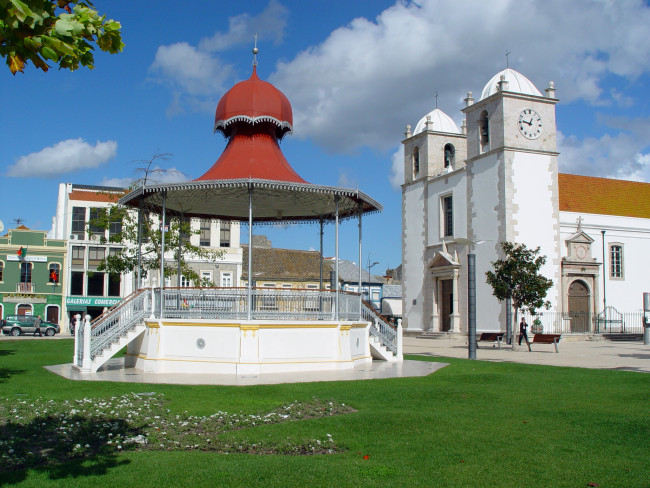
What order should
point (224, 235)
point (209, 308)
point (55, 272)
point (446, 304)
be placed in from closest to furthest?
1. point (209, 308)
2. point (446, 304)
3. point (55, 272)
4. point (224, 235)

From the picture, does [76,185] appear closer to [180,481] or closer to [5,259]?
[5,259]

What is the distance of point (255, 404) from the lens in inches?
429

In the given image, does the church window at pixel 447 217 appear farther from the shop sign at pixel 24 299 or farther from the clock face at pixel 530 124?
the shop sign at pixel 24 299

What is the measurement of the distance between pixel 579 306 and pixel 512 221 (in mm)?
7442

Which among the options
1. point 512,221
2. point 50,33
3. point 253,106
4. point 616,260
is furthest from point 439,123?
point 50,33

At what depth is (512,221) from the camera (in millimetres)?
37062

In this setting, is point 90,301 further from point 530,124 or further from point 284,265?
point 530,124

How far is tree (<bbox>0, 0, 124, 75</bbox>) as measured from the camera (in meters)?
4.11

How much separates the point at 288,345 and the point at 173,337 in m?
2.93

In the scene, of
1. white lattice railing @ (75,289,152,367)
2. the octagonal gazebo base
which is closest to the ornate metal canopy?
white lattice railing @ (75,289,152,367)

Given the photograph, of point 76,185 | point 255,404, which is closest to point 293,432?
point 255,404

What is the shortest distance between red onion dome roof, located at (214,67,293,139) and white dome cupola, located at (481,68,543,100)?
22.8m

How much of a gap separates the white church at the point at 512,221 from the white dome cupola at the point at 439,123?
0.35 feet

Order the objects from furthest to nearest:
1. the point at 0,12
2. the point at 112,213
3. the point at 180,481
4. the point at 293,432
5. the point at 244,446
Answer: the point at 112,213, the point at 293,432, the point at 244,446, the point at 180,481, the point at 0,12
